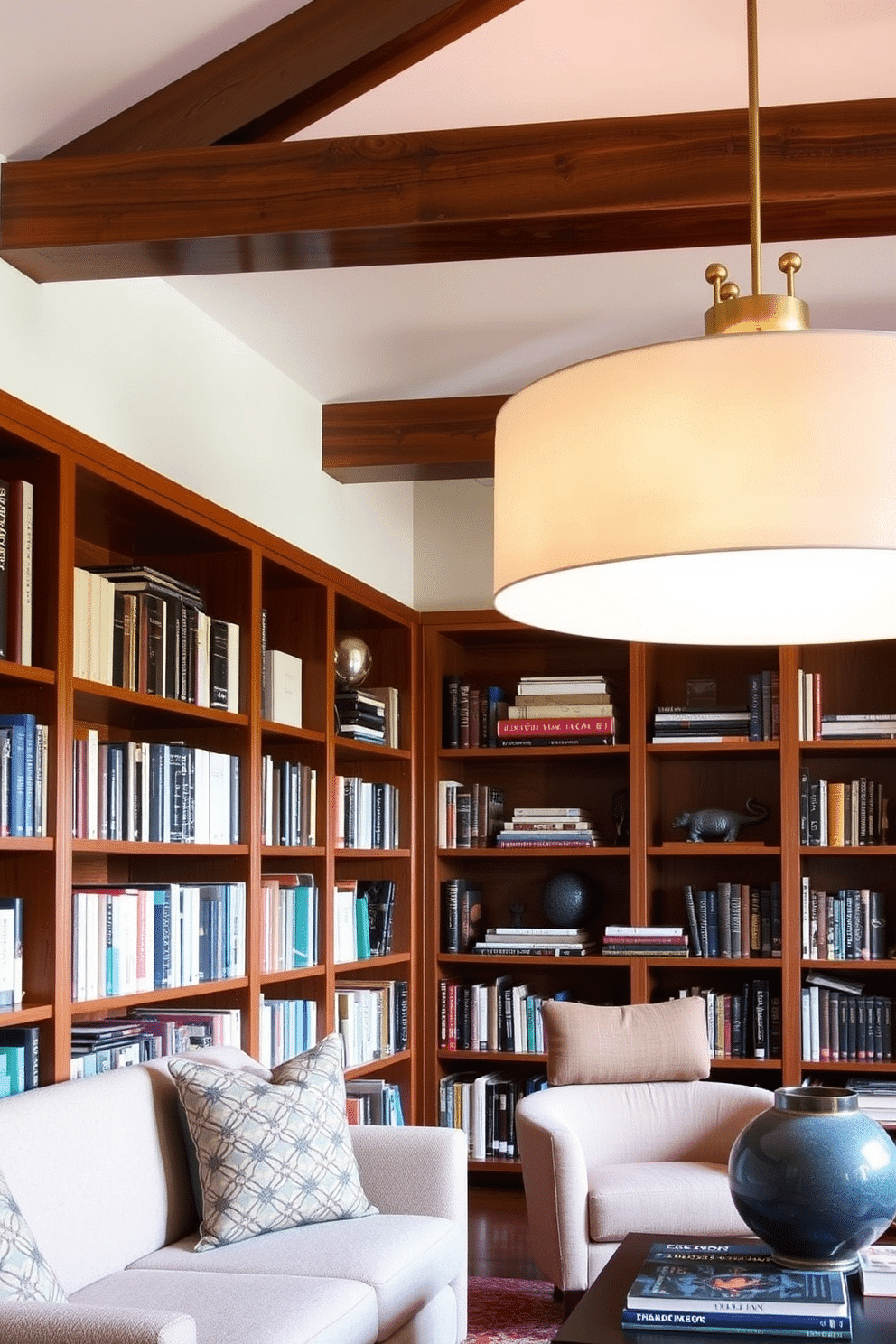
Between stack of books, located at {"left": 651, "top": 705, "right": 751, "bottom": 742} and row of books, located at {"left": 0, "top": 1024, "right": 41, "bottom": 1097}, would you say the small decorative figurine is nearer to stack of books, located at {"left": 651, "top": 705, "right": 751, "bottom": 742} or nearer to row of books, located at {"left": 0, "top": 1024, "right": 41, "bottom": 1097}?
stack of books, located at {"left": 651, "top": 705, "right": 751, "bottom": 742}

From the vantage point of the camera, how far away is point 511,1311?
4.11 m

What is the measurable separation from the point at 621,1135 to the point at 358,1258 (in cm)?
137

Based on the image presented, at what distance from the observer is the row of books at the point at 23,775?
3129 mm

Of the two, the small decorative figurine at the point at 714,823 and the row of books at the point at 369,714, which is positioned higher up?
the row of books at the point at 369,714

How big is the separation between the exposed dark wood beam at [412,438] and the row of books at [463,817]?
1.40m

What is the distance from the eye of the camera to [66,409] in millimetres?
3535

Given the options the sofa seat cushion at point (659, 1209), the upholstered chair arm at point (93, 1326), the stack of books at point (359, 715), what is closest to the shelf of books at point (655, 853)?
the stack of books at point (359, 715)

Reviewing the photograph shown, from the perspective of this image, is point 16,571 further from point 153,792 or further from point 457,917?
point 457,917

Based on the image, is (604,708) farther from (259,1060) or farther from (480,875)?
(259,1060)

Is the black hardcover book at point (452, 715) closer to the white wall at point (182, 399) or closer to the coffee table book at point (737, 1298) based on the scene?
the white wall at point (182, 399)

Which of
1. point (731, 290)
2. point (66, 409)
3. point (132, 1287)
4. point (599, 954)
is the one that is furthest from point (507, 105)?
point (599, 954)

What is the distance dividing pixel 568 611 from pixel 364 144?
147 centimetres

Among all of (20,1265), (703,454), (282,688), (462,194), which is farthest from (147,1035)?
(703,454)

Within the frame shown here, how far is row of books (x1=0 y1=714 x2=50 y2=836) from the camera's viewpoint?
313cm
